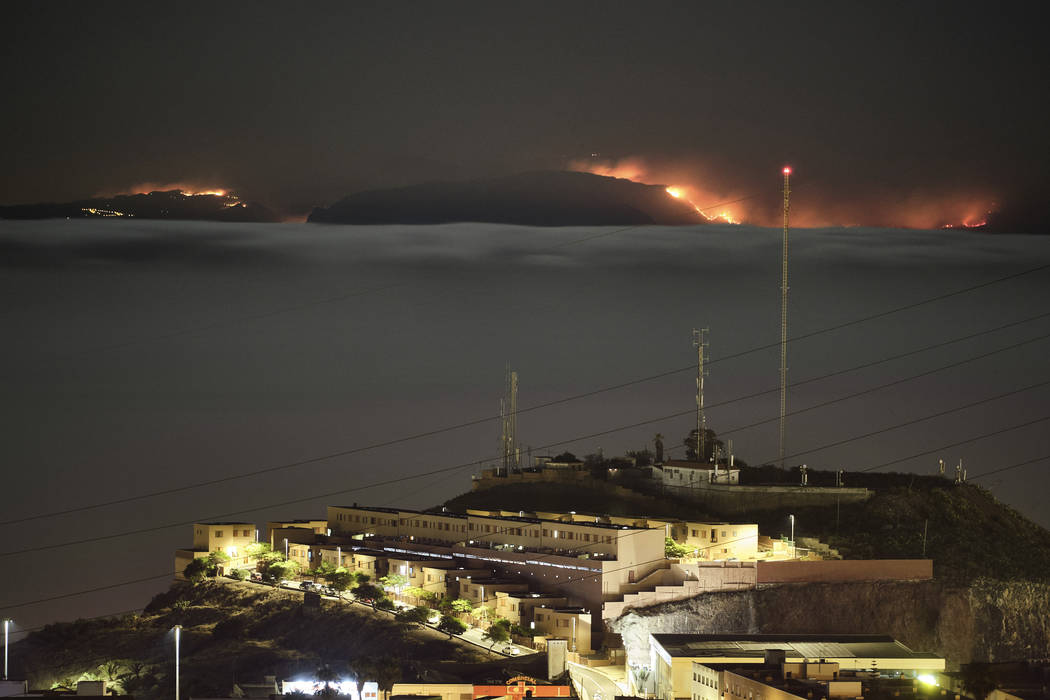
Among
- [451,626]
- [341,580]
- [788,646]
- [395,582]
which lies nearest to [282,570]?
[341,580]

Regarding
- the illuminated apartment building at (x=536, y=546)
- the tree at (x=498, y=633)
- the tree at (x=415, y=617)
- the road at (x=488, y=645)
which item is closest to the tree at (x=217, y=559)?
the illuminated apartment building at (x=536, y=546)

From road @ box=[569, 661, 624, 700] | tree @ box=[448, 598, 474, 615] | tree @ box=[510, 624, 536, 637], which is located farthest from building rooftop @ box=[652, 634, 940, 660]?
tree @ box=[448, 598, 474, 615]

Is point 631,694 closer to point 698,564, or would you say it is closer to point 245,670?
point 698,564

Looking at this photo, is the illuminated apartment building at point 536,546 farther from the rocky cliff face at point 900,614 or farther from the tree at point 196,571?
the tree at point 196,571

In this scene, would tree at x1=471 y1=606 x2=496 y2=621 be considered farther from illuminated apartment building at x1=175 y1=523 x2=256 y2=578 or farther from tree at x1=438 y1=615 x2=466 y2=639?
illuminated apartment building at x1=175 y1=523 x2=256 y2=578

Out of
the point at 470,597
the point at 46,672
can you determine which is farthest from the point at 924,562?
the point at 46,672
